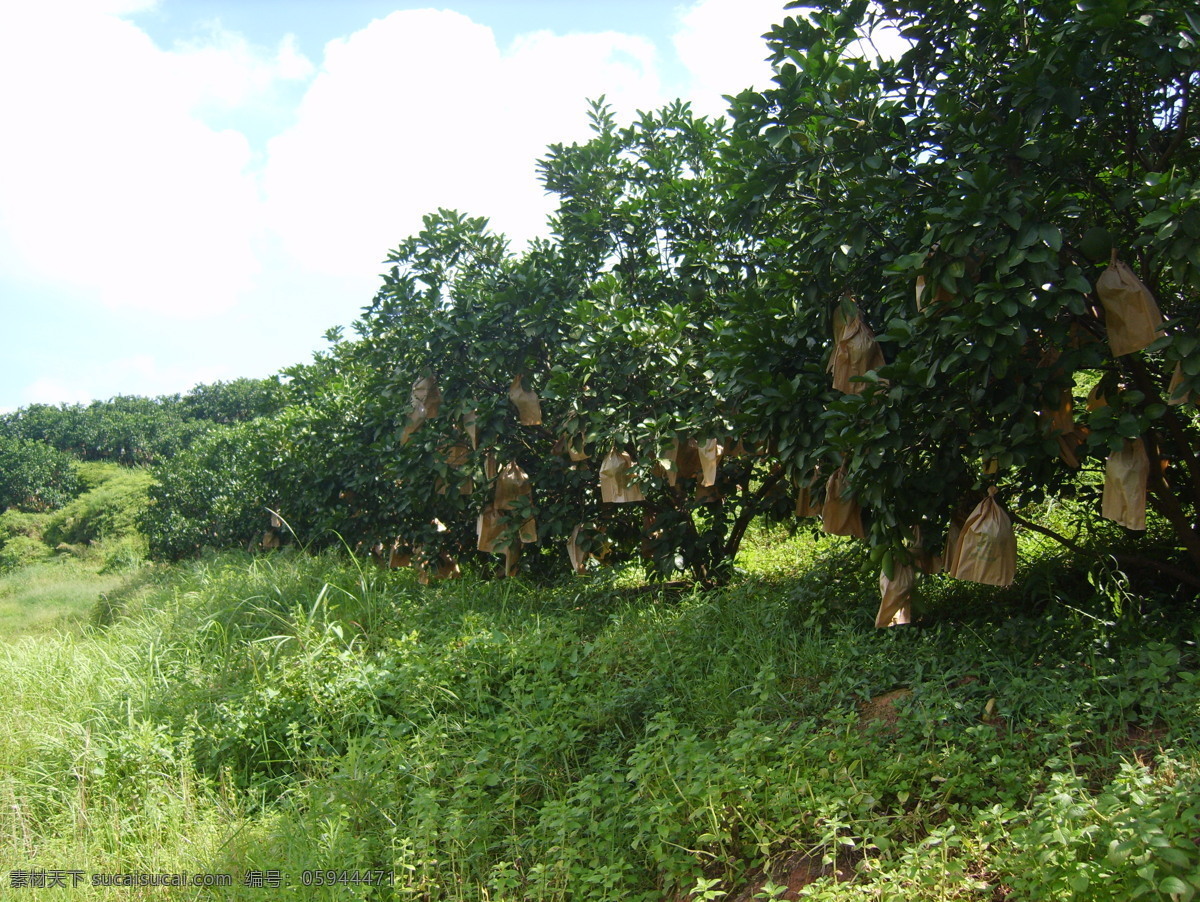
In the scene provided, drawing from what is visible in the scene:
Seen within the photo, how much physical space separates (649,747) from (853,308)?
209cm

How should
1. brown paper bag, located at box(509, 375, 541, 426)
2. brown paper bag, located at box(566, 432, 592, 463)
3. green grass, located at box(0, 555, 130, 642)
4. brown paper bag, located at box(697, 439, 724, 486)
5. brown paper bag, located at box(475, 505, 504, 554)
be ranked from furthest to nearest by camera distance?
green grass, located at box(0, 555, 130, 642), brown paper bag, located at box(475, 505, 504, 554), brown paper bag, located at box(509, 375, 541, 426), brown paper bag, located at box(566, 432, 592, 463), brown paper bag, located at box(697, 439, 724, 486)

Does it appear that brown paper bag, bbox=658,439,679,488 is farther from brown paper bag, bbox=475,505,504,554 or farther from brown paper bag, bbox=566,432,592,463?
brown paper bag, bbox=475,505,504,554

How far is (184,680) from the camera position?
205 inches

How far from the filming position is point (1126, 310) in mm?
3203

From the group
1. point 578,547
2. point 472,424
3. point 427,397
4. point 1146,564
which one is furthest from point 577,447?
point 1146,564

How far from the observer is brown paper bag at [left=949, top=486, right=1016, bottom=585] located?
3527 millimetres

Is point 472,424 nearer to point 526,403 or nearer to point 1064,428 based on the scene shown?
point 526,403

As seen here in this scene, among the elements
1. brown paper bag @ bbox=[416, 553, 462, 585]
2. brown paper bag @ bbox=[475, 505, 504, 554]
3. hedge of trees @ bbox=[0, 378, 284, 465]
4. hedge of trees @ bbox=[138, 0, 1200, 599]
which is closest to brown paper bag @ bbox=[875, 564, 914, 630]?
hedge of trees @ bbox=[138, 0, 1200, 599]

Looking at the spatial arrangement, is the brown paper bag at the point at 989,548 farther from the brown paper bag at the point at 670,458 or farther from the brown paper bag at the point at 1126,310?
the brown paper bag at the point at 670,458

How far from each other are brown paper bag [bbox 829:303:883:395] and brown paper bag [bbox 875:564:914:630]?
0.85 m

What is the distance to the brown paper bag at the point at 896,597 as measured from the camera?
13.0ft

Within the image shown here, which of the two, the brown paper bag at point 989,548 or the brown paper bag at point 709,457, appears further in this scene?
the brown paper bag at point 709,457

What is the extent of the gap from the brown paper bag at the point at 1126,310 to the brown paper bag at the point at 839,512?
1.26 meters

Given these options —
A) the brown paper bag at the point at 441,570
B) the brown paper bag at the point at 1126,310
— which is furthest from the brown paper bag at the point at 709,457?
the brown paper bag at the point at 441,570
